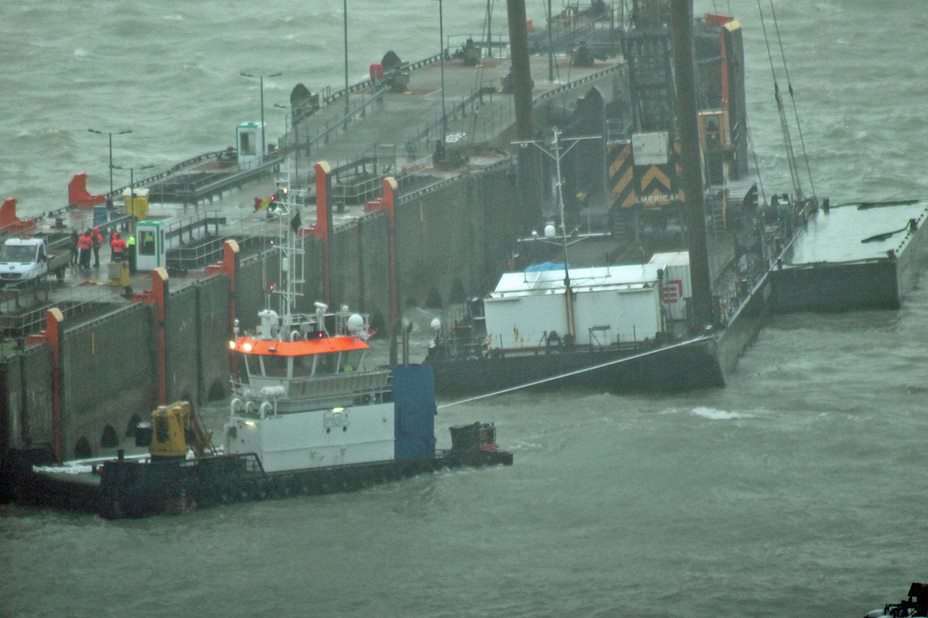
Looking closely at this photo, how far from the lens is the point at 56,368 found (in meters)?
66.7

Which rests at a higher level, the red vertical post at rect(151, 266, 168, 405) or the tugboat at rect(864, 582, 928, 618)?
the red vertical post at rect(151, 266, 168, 405)

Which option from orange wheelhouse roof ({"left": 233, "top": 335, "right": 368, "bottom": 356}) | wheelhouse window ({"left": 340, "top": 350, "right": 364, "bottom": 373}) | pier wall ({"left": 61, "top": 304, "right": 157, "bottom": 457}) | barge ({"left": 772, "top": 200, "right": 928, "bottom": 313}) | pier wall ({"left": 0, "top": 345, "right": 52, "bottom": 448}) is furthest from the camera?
→ barge ({"left": 772, "top": 200, "right": 928, "bottom": 313})

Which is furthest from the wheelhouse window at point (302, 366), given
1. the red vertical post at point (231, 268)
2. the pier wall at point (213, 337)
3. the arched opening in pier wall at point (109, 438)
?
the red vertical post at point (231, 268)

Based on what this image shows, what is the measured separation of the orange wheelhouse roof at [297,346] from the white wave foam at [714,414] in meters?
11.1

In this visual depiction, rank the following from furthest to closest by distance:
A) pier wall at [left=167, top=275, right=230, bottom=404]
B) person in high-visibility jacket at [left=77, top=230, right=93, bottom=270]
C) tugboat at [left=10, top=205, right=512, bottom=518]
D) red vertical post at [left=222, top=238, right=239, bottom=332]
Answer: person in high-visibility jacket at [left=77, top=230, right=93, bottom=270] < red vertical post at [left=222, top=238, right=239, bottom=332] < pier wall at [left=167, top=275, right=230, bottom=404] < tugboat at [left=10, top=205, right=512, bottom=518]

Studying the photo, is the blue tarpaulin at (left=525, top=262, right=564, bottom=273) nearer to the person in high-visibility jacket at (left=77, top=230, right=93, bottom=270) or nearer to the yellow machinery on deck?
the person in high-visibility jacket at (left=77, top=230, right=93, bottom=270)

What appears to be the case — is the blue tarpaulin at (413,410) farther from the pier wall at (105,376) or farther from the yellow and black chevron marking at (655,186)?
the yellow and black chevron marking at (655,186)

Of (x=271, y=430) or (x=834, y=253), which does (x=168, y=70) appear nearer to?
(x=834, y=253)

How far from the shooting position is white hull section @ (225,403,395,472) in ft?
206

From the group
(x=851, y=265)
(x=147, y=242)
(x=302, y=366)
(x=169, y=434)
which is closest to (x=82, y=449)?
(x=169, y=434)

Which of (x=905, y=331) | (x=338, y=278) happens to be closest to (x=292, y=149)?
(x=338, y=278)

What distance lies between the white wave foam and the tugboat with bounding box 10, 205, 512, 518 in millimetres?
7631

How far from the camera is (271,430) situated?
205 feet

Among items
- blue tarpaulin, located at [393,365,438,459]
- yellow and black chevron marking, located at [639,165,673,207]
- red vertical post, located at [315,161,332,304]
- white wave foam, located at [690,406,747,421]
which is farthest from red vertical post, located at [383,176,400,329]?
blue tarpaulin, located at [393,365,438,459]
